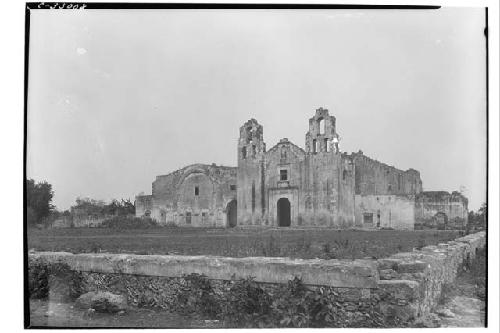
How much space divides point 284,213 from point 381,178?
181 centimetres

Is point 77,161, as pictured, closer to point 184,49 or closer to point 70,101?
point 70,101

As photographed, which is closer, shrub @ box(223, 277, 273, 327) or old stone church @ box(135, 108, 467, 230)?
shrub @ box(223, 277, 273, 327)

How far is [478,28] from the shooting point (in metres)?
8.31

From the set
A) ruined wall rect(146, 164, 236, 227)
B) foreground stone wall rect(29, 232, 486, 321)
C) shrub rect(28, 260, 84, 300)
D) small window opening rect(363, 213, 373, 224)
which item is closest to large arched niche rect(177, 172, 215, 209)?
ruined wall rect(146, 164, 236, 227)

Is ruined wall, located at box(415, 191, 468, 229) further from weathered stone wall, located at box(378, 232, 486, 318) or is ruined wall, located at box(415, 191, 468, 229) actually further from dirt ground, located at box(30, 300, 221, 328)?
dirt ground, located at box(30, 300, 221, 328)

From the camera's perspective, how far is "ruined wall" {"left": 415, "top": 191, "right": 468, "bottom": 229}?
339 inches

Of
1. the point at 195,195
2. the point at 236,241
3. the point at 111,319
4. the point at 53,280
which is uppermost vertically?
the point at 195,195

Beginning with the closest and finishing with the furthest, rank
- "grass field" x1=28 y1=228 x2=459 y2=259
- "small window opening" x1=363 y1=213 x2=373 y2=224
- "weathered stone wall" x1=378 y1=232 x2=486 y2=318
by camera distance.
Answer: "weathered stone wall" x1=378 y1=232 x2=486 y2=318 → "grass field" x1=28 y1=228 x2=459 y2=259 → "small window opening" x1=363 y1=213 x2=373 y2=224

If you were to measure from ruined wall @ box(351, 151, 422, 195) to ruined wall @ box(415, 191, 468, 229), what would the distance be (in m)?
0.26

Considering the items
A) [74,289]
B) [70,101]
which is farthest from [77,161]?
[74,289]

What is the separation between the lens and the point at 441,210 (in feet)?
28.3

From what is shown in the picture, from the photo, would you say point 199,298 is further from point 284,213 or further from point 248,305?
point 284,213

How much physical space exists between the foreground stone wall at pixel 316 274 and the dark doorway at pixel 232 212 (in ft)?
5.66

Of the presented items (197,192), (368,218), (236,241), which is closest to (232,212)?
(236,241)
